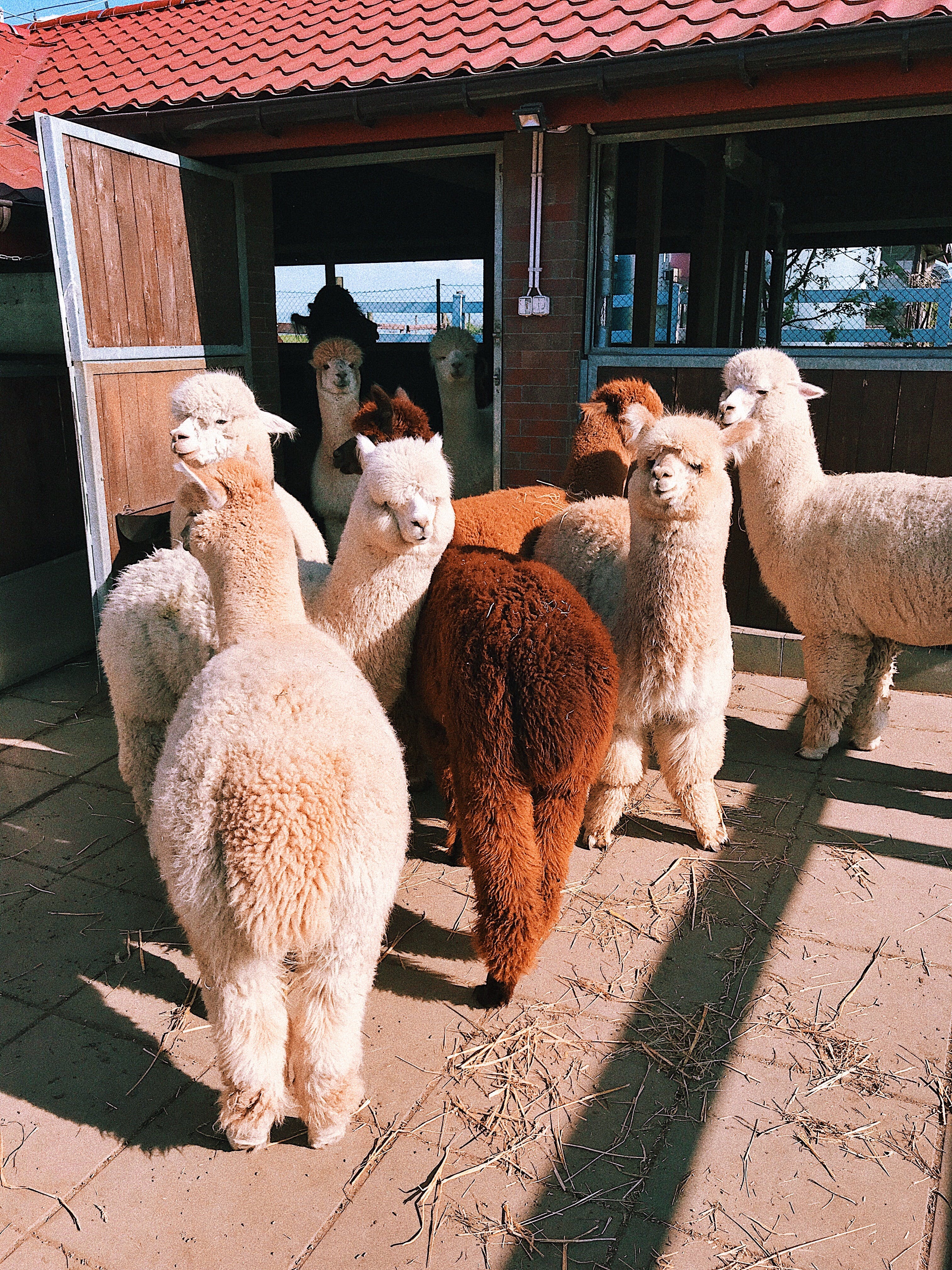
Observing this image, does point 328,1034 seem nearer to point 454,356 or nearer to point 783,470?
point 783,470

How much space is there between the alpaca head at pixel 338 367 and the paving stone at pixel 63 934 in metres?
3.98

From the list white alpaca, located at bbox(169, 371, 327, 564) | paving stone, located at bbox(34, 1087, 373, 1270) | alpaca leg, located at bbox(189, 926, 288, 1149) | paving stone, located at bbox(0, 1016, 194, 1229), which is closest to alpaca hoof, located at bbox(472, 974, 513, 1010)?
paving stone, located at bbox(34, 1087, 373, 1270)

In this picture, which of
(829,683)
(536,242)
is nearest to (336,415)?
(536,242)

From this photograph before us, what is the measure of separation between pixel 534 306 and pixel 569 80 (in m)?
1.23

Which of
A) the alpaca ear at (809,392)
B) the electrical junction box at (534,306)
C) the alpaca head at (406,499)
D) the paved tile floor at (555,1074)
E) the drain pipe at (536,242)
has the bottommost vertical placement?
the paved tile floor at (555,1074)

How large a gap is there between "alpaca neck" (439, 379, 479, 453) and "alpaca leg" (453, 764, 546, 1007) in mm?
4636

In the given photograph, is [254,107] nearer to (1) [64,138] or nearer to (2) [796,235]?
(1) [64,138]

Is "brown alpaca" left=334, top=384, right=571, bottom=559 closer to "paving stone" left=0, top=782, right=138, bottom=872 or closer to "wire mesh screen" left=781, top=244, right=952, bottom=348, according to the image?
"paving stone" left=0, top=782, right=138, bottom=872

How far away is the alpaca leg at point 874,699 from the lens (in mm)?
4742

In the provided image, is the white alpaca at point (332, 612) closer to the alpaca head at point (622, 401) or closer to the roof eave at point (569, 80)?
the alpaca head at point (622, 401)

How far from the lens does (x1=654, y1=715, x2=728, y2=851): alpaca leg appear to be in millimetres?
3730

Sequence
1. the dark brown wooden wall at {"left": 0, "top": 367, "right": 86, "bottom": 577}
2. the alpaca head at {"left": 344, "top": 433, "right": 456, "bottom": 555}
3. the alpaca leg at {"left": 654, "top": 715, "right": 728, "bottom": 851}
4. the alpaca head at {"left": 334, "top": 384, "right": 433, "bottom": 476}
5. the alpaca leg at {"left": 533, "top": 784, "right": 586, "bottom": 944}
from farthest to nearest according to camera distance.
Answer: the dark brown wooden wall at {"left": 0, "top": 367, "right": 86, "bottom": 577}
the alpaca head at {"left": 334, "top": 384, "right": 433, "bottom": 476}
the alpaca leg at {"left": 654, "top": 715, "right": 728, "bottom": 851}
the alpaca head at {"left": 344, "top": 433, "right": 456, "bottom": 555}
the alpaca leg at {"left": 533, "top": 784, "right": 586, "bottom": 944}

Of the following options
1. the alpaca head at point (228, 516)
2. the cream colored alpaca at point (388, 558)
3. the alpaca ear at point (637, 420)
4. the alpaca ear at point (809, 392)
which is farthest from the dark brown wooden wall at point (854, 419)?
the alpaca head at point (228, 516)

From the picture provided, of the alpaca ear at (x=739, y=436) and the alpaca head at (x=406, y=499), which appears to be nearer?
the alpaca head at (x=406, y=499)
